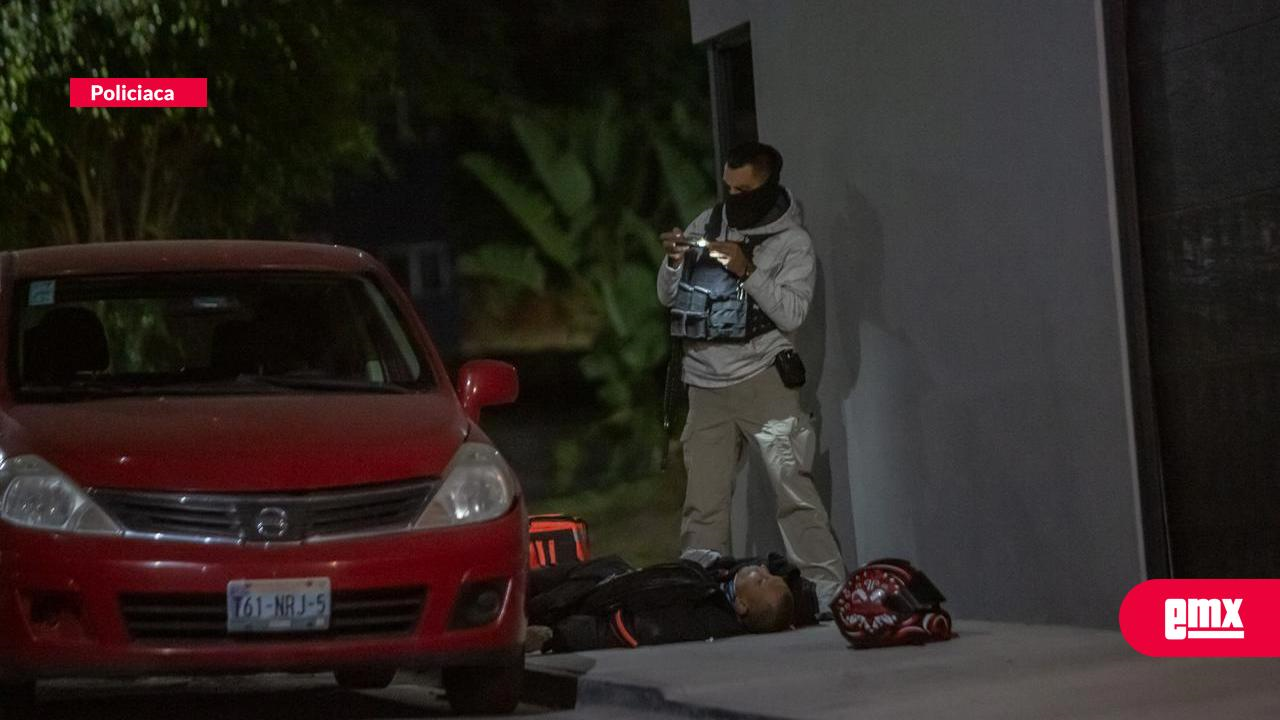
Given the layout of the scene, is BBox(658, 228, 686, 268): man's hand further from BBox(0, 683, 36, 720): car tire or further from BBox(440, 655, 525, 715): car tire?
BBox(0, 683, 36, 720): car tire

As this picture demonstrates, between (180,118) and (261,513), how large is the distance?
14.6 metres

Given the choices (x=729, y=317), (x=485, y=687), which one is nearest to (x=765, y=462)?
(x=729, y=317)

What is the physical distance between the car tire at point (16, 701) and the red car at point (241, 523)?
0.01 m

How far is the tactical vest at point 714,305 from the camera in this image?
10555 mm

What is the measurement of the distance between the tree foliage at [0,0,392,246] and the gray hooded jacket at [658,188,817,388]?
878 cm

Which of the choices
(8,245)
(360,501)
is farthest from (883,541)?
(8,245)

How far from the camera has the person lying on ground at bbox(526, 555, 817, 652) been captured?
32.4 feet

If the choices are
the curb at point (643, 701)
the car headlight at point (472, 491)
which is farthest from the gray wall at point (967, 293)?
the car headlight at point (472, 491)

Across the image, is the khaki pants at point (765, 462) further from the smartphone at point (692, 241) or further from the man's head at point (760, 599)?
the smartphone at point (692, 241)

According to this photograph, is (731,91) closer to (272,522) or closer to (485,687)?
(485,687)

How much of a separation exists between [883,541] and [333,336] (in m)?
3.13

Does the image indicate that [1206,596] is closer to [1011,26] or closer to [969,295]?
[969,295]

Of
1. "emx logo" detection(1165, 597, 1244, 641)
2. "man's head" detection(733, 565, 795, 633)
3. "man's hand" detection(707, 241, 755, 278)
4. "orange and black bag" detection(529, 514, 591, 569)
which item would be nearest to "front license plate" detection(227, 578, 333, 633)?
"man's head" detection(733, 565, 795, 633)

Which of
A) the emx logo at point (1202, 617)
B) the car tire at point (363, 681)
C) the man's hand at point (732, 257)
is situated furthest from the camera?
the man's hand at point (732, 257)
